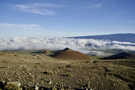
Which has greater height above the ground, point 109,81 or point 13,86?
point 13,86

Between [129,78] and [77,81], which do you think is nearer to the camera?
[77,81]

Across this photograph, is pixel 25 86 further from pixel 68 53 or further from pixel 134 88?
pixel 68 53

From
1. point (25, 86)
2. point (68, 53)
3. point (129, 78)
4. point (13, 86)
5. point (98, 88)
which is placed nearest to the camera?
point (13, 86)

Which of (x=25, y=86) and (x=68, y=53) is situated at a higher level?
(x=25, y=86)

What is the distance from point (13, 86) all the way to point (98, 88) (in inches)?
370

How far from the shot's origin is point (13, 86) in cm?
1356

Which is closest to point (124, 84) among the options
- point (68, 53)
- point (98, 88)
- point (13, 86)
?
point (98, 88)

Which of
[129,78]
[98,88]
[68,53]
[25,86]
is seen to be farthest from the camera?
[68,53]

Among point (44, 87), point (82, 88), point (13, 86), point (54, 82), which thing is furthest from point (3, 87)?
point (82, 88)

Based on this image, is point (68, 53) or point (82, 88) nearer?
point (82, 88)

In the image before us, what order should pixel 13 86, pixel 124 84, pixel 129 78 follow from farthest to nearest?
pixel 129 78, pixel 124 84, pixel 13 86

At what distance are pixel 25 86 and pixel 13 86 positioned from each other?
1.49 metres

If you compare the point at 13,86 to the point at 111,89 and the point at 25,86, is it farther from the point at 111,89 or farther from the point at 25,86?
the point at 111,89

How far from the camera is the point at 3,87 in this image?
13.8 metres
